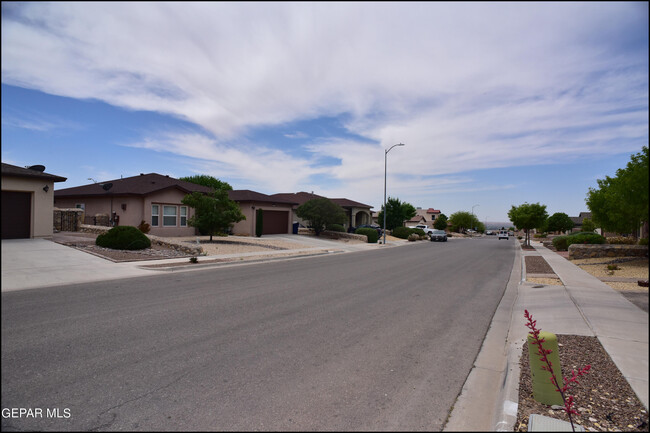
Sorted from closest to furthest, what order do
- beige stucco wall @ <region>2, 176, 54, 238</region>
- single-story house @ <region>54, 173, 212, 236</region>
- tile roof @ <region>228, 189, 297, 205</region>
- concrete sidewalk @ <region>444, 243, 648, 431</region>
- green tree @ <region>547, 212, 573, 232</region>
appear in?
concrete sidewalk @ <region>444, 243, 648, 431</region> < beige stucco wall @ <region>2, 176, 54, 238</region> < single-story house @ <region>54, 173, 212, 236</region> < tile roof @ <region>228, 189, 297, 205</region> < green tree @ <region>547, 212, 573, 232</region>

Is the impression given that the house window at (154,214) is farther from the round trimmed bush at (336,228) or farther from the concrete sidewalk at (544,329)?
the concrete sidewalk at (544,329)

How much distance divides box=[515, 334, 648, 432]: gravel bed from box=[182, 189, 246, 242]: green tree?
66.0ft

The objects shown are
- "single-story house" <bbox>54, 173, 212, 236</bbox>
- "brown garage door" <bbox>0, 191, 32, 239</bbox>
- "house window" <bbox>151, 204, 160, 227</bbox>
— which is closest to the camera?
"brown garage door" <bbox>0, 191, 32, 239</bbox>

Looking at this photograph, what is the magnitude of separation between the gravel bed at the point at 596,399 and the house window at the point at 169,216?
25.1 metres

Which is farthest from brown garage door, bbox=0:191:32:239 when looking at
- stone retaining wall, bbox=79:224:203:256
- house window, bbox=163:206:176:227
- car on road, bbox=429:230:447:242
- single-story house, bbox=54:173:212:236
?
car on road, bbox=429:230:447:242

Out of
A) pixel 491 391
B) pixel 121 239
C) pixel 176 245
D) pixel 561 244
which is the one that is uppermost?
pixel 121 239

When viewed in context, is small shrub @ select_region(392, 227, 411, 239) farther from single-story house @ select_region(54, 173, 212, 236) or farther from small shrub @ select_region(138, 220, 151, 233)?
small shrub @ select_region(138, 220, 151, 233)

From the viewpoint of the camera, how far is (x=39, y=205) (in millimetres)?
2707

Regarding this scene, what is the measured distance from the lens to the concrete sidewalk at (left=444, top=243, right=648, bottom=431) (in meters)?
1.85

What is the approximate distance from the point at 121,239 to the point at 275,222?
63.6 ft

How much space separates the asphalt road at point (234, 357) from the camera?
3.14 metres

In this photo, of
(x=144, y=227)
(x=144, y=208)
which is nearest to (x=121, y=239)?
(x=144, y=227)

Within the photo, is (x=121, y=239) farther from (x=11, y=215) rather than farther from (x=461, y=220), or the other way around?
(x=461, y=220)

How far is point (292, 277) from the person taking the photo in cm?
1211
